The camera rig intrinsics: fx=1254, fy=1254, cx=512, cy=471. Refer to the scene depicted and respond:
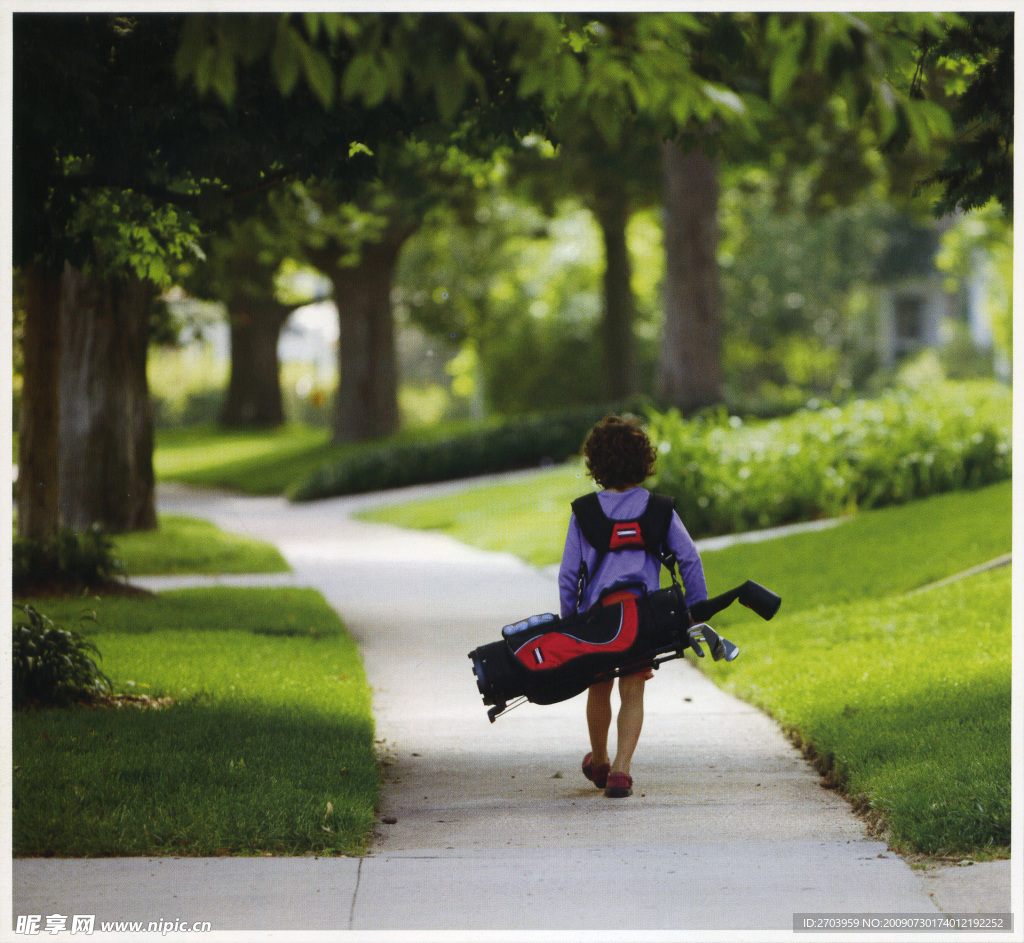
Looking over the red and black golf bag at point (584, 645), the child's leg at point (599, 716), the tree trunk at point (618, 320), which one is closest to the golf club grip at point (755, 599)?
the red and black golf bag at point (584, 645)

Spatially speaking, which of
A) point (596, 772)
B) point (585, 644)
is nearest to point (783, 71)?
point (585, 644)

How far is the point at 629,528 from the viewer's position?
4.92m

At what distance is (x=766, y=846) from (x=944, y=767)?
0.95 metres

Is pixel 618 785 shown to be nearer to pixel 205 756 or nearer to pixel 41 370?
pixel 205 756

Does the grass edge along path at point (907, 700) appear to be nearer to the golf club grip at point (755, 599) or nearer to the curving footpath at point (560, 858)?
the curving footpath at point (560, 858)

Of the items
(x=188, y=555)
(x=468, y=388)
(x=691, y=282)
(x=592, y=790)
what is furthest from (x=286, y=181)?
(x=468, y=388)

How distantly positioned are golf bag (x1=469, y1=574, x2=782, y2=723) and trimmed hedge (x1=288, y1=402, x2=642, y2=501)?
607 inches

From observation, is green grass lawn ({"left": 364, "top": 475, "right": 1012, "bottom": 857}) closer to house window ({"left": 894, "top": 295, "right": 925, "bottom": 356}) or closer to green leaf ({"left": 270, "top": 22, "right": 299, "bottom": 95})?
green leaf ({"left": 270, "top": 22, "right": 299, "bottom": 95})

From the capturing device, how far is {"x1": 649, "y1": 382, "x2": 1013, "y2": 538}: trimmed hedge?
12898 mm

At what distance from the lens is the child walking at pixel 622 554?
4930 mm

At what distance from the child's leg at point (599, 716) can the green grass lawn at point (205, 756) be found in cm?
95

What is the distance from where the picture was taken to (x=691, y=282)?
1877 cm

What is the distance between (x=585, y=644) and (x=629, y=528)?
49cm

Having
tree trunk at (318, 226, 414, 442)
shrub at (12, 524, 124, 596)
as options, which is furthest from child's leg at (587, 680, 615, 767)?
tree trunk at (318, 226, 414, 442)
